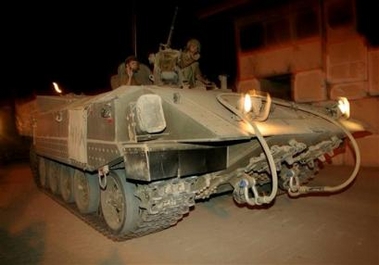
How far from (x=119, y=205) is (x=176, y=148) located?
155cm

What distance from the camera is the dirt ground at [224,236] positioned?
14.4 feet

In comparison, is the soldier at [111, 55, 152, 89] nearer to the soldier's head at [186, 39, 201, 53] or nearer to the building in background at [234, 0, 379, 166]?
the soldier's head at [186, 39, 201, 53]

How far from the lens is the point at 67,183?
7027 millimetres

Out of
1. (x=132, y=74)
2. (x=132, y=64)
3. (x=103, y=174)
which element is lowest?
(x=103, y=174)

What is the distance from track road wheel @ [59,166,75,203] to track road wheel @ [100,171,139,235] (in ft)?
5.23

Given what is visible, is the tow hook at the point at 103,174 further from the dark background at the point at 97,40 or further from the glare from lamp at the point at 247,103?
the dark background at the point at 97,40

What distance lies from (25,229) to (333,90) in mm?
8943

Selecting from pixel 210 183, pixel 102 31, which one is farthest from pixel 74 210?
pixel 102 31

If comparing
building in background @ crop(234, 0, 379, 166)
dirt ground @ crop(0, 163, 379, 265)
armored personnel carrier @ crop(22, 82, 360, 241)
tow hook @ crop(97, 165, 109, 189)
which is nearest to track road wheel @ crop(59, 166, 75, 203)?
dirt ground @ crop(0, 163, 379, 265)

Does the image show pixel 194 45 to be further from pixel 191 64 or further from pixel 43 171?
pixel 43 171

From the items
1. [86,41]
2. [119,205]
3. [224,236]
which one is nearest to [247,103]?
[224,236]

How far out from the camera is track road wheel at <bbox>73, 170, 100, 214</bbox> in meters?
5.97

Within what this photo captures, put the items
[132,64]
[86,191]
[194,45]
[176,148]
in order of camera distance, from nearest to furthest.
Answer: [176,148], [194,45], [86,191], [132,64]

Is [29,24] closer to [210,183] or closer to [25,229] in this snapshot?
A: [25,229]
